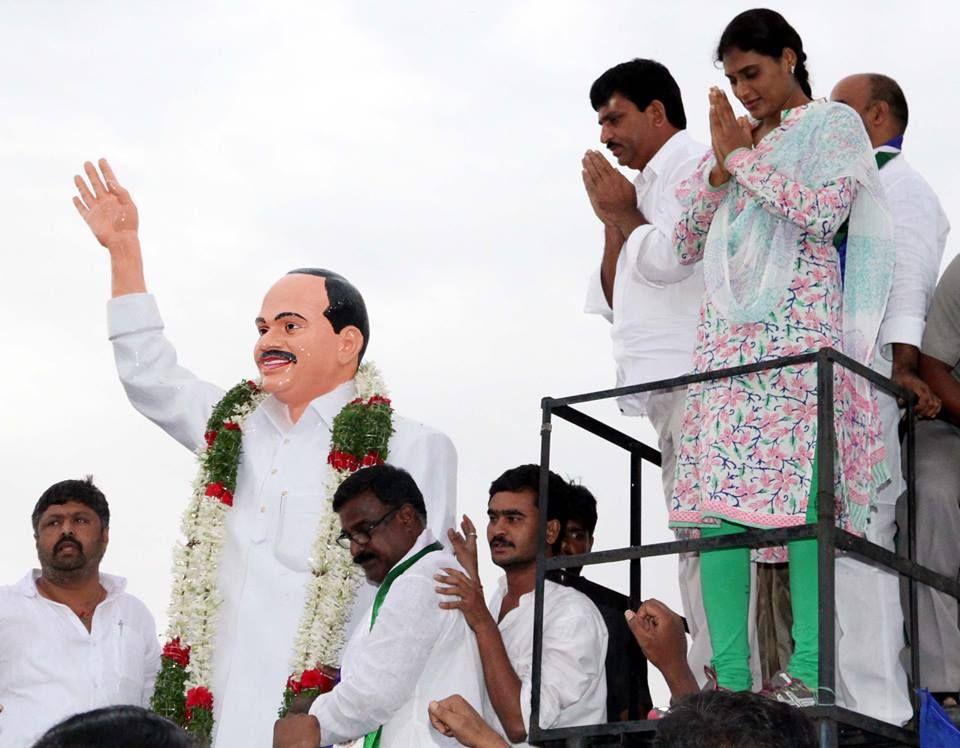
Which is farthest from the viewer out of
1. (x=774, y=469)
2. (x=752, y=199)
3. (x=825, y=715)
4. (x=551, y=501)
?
(x=551, y=501)

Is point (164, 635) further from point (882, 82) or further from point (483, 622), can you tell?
point (882, 82)

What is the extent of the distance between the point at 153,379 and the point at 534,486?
2.19 meters

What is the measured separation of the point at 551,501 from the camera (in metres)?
6.47

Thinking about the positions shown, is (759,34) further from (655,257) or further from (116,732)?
(116,732)

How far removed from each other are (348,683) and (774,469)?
1.64 meters

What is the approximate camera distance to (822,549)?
17.2 feet

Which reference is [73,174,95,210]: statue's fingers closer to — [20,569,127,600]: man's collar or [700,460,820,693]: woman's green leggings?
[20,569,127,600]: man's collar

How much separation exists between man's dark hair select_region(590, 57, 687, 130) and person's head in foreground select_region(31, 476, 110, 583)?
2.72m

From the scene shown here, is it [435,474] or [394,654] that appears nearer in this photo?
[394,654]

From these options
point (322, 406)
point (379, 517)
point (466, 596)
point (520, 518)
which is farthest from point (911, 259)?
point (322, 406)

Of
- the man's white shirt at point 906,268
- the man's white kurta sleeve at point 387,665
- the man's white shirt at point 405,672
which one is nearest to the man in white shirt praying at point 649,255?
the man's white shirt at point 906,268

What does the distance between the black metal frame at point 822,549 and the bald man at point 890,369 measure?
0.08m

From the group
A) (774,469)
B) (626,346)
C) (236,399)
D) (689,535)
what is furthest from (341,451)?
(774,469)

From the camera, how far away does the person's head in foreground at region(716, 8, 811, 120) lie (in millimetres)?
6008
